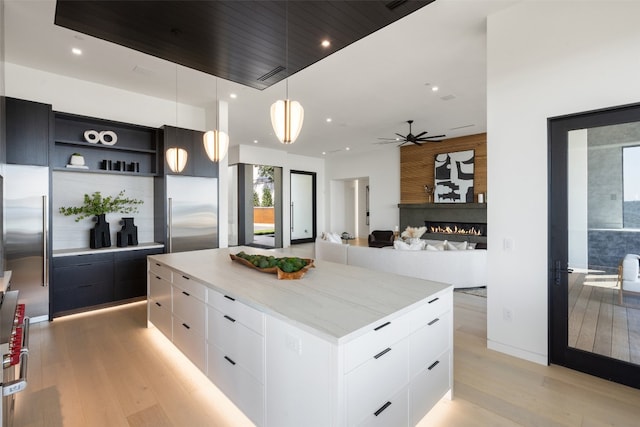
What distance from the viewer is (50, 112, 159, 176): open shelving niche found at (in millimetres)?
4090

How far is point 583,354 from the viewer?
8.29ft

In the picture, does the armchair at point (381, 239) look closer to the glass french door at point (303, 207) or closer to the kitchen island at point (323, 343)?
the glass french door at point (303, 207)

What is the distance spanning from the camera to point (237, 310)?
1881 mm

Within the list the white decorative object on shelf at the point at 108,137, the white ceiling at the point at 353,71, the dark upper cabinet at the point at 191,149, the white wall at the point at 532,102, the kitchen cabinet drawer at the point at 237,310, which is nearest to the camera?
the kitchen cabinet drawer at the point at 237,310

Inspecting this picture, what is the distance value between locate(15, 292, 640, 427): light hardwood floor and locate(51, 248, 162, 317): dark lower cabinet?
2.44 ft

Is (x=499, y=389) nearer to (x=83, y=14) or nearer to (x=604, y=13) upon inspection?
(x=604, y=13)

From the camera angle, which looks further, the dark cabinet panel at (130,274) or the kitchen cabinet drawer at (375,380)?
the dark cabinet panel at (130,274)

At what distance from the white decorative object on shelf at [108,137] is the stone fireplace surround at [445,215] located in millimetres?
7440

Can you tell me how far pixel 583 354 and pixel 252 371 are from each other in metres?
2.67

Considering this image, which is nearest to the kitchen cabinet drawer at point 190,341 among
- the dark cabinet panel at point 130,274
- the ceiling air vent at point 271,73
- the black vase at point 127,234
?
the dark cabinet panel at point 130,274

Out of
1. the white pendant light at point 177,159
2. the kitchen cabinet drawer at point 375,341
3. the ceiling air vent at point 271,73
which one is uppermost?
the ceiling air vent at point 271,73

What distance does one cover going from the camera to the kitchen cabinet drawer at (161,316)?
2857 millimetres

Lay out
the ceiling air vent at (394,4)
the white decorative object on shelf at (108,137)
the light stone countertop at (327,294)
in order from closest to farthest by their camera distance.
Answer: the light stone countertop at (327,294) → the ceiling air vent at (394,4) → the white decorative object on shelf at (108,137)

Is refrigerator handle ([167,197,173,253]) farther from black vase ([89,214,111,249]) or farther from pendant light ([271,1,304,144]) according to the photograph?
pendant light ([271,1,304,144])
